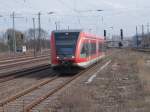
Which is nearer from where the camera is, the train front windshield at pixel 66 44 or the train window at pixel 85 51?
the train front windshield at pixel 66 44

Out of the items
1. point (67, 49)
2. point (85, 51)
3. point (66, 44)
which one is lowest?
point (85, 51)

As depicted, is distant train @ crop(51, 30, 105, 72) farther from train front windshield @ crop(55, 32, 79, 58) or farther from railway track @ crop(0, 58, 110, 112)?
railway track @ crop(0, 58, 110, 112)

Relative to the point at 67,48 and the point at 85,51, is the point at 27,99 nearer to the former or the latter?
the point at 67,48

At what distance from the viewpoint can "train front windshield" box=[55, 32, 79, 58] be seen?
2672cm

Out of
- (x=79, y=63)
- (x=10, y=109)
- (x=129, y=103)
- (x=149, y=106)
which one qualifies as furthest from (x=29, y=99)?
(x=79, y=63)

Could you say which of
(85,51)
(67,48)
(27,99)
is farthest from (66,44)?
(27,99)

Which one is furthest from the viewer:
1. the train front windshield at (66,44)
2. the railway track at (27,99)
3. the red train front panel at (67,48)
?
the train front windshield at (66,44)

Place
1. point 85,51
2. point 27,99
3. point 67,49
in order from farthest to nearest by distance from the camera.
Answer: point 85,51, point 67,49, point 27,99

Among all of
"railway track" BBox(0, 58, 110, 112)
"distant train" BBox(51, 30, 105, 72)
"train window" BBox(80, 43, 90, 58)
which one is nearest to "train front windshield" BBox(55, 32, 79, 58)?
"distant train" BBox(51, 30, 105, 72)

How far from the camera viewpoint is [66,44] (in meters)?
26.9

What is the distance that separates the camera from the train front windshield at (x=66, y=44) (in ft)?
87.7

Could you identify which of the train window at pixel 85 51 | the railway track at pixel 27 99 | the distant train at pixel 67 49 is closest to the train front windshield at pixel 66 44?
the distant train at pixel 67 49

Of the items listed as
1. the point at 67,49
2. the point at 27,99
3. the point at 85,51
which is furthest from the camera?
the point at 85,51

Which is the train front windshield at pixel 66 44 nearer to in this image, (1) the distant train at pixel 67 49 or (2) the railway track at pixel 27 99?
(1) the distant train at pixel 67 49
